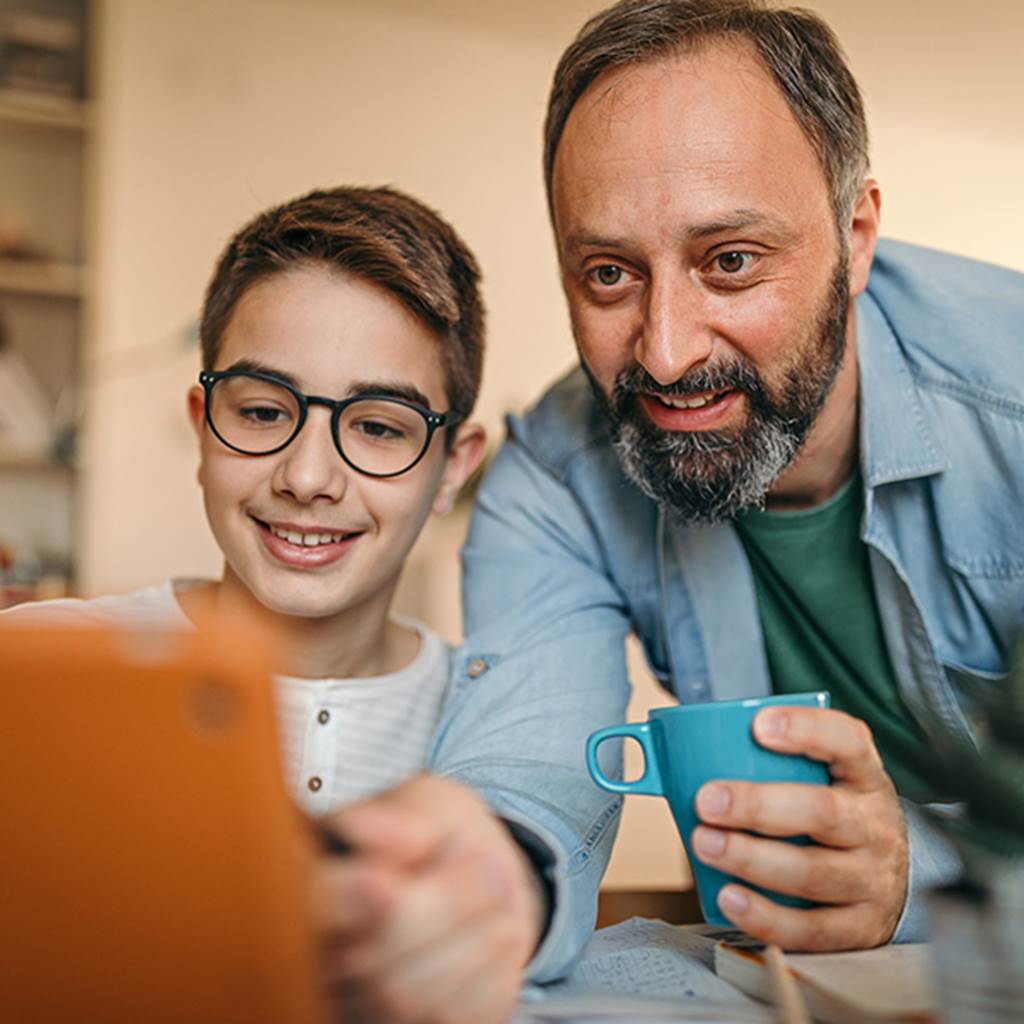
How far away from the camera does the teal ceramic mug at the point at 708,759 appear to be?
0.67 m

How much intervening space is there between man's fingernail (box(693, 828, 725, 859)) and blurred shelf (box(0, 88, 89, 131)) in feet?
8.75

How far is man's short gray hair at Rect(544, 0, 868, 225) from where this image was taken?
108 centimetres

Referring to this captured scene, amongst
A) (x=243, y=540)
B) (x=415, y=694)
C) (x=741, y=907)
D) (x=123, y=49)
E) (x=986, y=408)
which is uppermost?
(x=123, y=49)

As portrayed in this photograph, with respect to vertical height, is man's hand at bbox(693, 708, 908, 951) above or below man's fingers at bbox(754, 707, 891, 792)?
below

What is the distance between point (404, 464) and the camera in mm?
1077

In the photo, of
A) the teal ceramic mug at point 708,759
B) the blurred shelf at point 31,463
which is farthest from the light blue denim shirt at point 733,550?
the blurred shelf at point 31,463

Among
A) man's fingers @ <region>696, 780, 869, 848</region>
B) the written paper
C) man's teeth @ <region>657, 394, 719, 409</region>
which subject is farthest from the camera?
man's teeth @ <region>657, 394, 719, 409</region>

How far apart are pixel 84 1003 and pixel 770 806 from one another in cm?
43

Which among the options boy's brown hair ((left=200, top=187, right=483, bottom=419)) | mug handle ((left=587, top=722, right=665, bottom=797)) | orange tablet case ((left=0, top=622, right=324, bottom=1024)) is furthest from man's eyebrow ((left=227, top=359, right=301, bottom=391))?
orange tablet case ((left=0, top=622, right=324, bottom=1024))

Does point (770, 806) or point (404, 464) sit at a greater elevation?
point (404, 464)

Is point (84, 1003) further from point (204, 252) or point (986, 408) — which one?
point (204, 252)

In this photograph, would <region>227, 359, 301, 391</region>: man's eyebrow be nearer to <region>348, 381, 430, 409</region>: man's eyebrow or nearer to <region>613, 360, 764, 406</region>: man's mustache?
<region>348, 381, 430, 409</region>: man's eyebrow

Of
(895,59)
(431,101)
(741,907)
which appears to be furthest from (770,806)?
(895,59)

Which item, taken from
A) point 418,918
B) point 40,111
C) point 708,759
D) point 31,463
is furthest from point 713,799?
point 40,111
